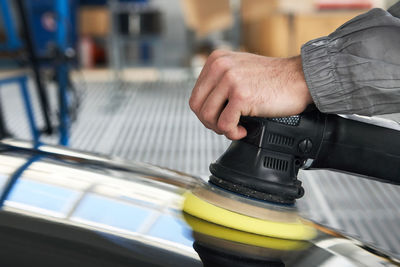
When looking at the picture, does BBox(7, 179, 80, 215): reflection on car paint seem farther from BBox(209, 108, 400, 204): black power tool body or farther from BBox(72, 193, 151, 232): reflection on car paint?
BBox(209, 108, 400, 204): black power tool body

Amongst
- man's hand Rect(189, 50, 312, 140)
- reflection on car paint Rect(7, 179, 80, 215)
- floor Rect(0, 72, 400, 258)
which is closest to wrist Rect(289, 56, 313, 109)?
man's hand Rect(189, 50, 312, 140)

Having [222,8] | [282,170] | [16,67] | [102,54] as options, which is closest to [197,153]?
[16,67]

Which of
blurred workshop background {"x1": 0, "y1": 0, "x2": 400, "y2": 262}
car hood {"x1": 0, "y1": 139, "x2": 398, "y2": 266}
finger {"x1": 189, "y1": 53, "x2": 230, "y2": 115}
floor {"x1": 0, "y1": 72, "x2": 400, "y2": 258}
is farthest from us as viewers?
blurred workshop background {"x1": 0, "y1": 0, "x2": 400, "y2": 262}

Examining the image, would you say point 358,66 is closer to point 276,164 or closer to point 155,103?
point 276,164

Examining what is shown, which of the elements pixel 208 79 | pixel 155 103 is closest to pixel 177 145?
pixel 155 103

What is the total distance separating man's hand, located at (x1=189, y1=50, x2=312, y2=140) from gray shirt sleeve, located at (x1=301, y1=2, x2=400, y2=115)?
2cm

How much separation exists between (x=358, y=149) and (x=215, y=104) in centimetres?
17

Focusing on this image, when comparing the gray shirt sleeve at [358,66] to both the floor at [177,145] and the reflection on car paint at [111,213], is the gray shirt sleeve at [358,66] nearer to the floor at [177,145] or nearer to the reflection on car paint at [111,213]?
the floor at [177,145]

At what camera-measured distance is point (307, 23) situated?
238 centimetres

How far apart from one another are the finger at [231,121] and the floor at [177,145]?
0.49ft

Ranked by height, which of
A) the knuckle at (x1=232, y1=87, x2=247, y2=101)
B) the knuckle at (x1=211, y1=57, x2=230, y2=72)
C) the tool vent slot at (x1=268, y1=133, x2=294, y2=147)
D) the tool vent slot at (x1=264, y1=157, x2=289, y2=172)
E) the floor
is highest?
the knuckle at (x1=211, y1=57, x2=230, y2=72)

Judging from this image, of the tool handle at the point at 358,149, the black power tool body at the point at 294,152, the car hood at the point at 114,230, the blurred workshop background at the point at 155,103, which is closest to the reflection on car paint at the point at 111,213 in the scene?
the car hood at the point at 114,230

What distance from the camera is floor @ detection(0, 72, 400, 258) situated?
1.26 metres

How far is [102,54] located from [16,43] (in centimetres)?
460
